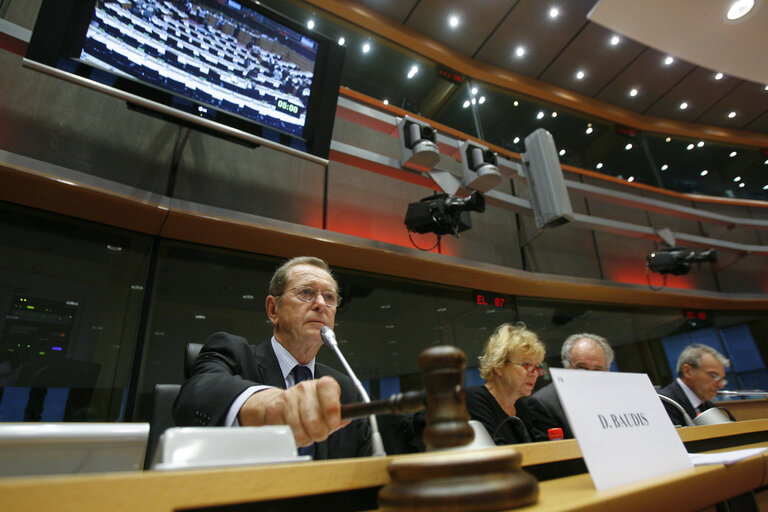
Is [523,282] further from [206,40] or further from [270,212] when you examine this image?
[206,40]

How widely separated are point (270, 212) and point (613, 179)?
4264 mm

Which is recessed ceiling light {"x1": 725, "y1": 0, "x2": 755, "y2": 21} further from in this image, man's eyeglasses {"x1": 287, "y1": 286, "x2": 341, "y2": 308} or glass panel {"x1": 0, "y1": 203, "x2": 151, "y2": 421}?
glass panel {"x1": 0, "y1": 203, "x2": 151, "y2": 421}

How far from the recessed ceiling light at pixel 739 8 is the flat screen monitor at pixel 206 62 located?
2810 millimetres

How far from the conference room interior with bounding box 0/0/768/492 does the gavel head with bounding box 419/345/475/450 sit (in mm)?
2122

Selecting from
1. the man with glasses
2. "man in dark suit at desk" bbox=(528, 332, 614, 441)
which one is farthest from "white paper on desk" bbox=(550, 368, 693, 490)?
the man with glasses

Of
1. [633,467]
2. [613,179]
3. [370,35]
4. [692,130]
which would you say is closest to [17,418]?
[633,467]

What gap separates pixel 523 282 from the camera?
3.66 meters

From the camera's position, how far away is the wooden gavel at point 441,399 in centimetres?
48

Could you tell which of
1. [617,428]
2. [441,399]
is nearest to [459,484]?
[441,399]

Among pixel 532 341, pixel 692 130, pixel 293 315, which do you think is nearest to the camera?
pixel 293 315

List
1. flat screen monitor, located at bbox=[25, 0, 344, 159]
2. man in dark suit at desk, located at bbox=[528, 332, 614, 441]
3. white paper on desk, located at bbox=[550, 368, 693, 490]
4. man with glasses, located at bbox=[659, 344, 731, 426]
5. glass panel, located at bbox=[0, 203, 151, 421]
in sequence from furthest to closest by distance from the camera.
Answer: man with glasses, located at bbox=[659, 344, 731, 426]
man in dark suit at desk, located at bbox=[528, 332, 614, 441]
glass panel, located at bbox=[0, 203, 151, 421]
flat screen monitor, located at bbox=[25, 0, 344, 159]
white paper on desk, located at bbox=[550, 368, 693, 490]

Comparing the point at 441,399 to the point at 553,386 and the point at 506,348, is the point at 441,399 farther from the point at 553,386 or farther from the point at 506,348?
the point at 553,386

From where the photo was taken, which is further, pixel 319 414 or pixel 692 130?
pixel 692 130

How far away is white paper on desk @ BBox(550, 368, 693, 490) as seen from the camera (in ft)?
1.90
